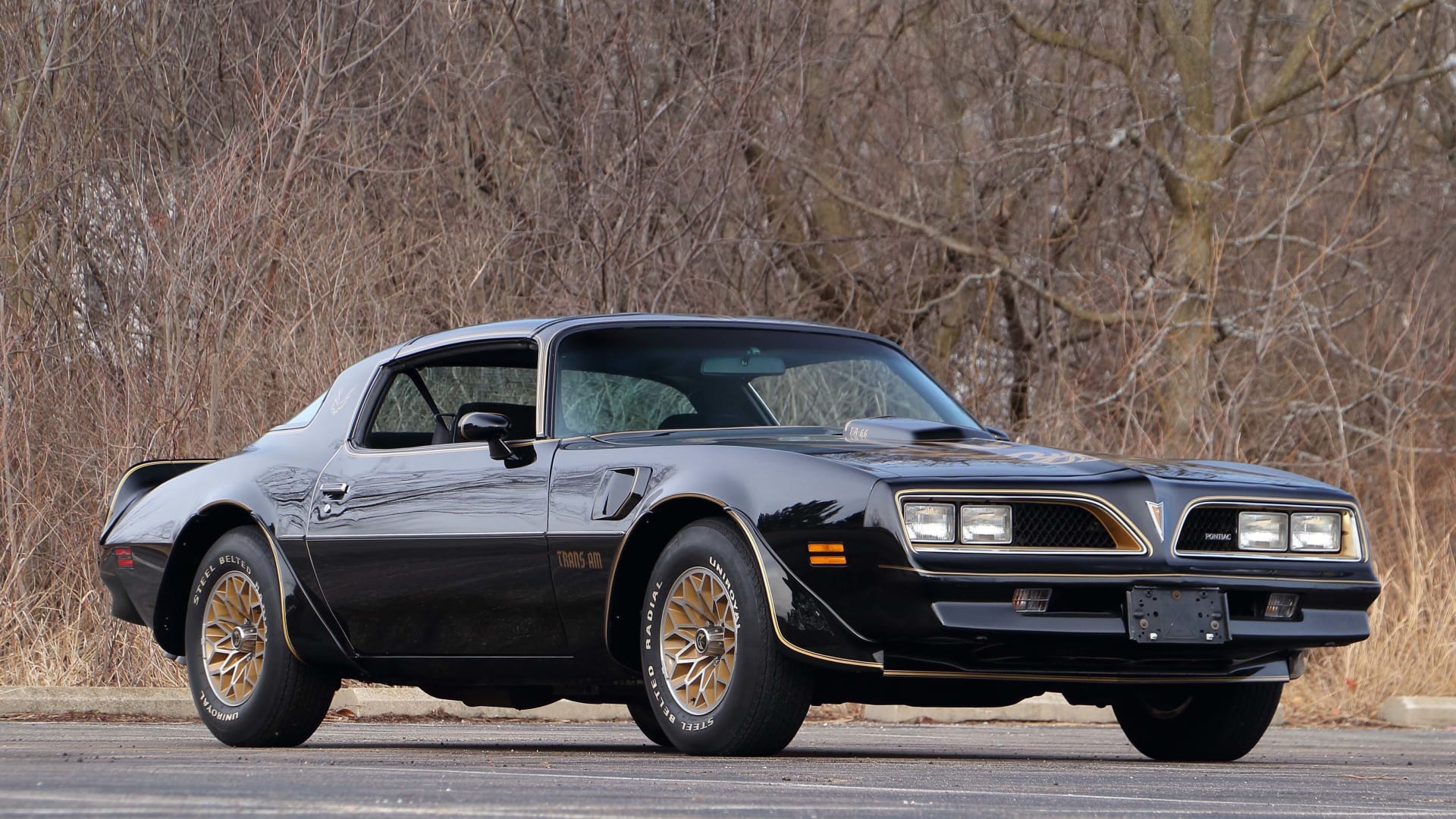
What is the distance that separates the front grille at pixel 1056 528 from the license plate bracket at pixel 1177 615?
19cm

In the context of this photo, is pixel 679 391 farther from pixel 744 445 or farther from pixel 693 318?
pixel 744 445

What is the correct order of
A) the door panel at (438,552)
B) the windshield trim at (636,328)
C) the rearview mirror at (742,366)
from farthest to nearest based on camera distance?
the rearview mirror at (742,366) < the windshield trim at (636,328) < the door panel at (438,552)

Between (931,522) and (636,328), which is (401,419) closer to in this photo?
(636,328)

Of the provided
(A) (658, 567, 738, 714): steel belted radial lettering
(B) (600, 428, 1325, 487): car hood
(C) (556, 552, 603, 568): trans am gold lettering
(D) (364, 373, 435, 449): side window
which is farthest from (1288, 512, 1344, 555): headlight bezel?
(D) (364, 373, 435, 449): side window

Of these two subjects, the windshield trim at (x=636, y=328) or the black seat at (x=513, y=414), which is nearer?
→ the windshield trim at (x=636, y=328)

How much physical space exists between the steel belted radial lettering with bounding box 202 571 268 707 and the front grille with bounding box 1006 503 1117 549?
3.16 meters

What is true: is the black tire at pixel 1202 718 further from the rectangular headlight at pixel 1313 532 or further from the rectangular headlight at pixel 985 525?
the rectangular headlight at pixel 985 525

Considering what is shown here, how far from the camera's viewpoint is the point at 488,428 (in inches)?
295

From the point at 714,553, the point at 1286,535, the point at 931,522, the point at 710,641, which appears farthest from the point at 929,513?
the point at 1286,535

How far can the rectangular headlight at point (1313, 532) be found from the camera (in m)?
7.05

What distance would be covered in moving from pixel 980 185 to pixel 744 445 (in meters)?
13.9

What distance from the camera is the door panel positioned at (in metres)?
7.44

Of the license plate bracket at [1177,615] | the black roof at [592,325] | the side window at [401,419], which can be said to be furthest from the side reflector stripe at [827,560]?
the side window at [401,419]

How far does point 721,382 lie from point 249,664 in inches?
85.0
